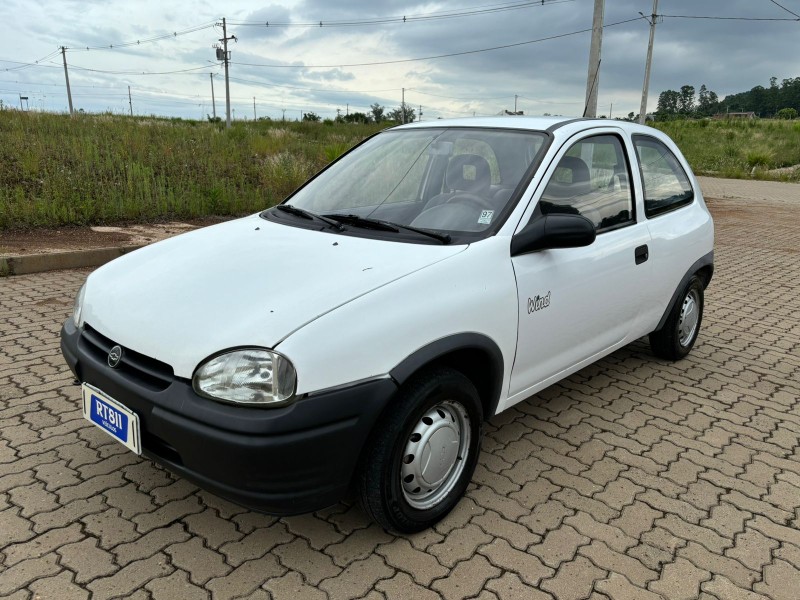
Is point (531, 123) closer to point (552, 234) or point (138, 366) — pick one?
point (552, 234)

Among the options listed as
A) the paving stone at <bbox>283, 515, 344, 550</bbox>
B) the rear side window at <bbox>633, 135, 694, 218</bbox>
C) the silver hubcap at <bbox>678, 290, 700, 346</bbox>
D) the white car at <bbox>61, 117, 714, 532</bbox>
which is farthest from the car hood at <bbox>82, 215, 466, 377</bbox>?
the silver hubcap at <bbox>678, 290, 700, 346</bbox>

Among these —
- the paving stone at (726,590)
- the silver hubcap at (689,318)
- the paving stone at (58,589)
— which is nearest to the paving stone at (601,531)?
the paving stone at (726,590)

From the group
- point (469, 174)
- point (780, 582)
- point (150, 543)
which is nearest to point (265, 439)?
point (150, 543)

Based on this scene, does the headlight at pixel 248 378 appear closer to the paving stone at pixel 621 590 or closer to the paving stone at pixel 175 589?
the paving stone at pixel 175 589

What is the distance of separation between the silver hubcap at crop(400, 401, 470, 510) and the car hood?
0.63 m

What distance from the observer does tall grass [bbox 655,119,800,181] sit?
2997cm

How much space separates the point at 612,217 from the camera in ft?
11.4

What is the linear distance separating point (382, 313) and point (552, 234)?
3.26 ft

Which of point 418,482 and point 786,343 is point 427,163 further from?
point 786,343

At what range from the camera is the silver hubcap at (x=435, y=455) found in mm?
2410

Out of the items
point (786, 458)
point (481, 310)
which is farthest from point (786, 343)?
point (481, 310)

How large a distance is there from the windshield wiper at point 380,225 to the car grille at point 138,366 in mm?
1188

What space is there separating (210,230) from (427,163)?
1235mm

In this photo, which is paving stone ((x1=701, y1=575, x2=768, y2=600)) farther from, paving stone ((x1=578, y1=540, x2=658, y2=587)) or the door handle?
the door handle
